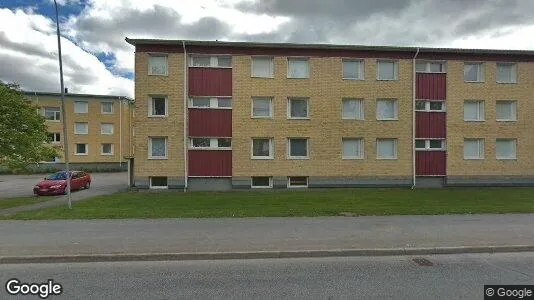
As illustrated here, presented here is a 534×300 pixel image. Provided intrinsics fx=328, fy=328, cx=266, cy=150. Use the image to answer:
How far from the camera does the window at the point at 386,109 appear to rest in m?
20.7

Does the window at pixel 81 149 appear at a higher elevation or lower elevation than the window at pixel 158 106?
lower

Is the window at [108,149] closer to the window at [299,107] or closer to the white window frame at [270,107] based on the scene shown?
the white window frame at [270,107]

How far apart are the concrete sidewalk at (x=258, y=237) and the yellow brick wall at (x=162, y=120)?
10110mm

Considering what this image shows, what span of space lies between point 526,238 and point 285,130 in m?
13.9

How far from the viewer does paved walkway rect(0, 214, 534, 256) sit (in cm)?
674

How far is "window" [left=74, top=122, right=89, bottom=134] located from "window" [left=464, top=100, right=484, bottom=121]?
4009 cm

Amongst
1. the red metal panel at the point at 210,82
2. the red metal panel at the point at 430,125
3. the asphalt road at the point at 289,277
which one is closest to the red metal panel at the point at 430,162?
the red metal panel at the point at 430,125

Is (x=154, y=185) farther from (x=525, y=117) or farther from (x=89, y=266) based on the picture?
(x=525, y=117)

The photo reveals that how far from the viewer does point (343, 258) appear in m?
6.38

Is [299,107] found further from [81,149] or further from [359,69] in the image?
[81,149]

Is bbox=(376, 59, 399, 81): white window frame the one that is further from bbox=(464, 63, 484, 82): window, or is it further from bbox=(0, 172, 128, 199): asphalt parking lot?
bbox=(0, 172, 128, 199): asphalt parking lot

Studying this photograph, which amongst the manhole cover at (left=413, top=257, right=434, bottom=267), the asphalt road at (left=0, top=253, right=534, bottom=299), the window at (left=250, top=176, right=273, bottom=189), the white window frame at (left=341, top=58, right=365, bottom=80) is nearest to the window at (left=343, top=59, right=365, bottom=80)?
the white window frame at (left=341, top=58, right=365, bottom=80)

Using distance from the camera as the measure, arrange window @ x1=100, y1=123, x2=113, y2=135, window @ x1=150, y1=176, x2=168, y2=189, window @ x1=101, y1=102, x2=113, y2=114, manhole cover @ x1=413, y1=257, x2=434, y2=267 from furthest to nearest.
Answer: window @ x1=101, y1=102, x2=113, y2=114
window @ x1=100, y1=123, x2=113, y2=135
window @ x1=150, y1=176, x2=168, y2=189
manhole cover @ x1=413, y1=257, x2=434, y2=267

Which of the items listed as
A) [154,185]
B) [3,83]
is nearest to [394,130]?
[154,185]
